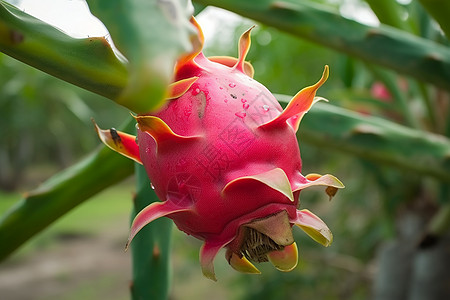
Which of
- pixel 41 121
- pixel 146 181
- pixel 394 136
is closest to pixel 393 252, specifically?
pixel 394 136

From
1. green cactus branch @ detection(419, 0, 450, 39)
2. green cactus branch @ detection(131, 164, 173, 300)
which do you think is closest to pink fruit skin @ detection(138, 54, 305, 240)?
green cactus branch @ detection(131, 164, 173, 300)

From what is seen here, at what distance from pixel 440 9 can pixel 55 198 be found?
45cm

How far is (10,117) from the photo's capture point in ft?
17.6

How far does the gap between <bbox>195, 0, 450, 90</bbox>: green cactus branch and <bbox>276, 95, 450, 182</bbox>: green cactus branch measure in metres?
0.09

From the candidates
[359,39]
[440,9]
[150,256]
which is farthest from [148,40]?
[359,39]

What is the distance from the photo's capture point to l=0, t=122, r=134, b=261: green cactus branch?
22.2 inches

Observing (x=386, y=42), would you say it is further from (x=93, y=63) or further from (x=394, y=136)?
(x=93, y=63)

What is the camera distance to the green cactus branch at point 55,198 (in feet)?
1.85

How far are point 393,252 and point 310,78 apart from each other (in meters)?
0.80

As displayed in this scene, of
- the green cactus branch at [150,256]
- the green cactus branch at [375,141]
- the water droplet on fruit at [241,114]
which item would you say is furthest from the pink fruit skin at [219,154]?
the green cactus branch at [375,141]

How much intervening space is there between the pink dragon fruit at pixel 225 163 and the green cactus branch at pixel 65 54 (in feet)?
0.11

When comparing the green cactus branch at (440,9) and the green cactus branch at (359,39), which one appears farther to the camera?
the green cactus branch at (359,39)

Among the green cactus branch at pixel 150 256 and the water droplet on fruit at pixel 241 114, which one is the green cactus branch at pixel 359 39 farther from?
the water droplet on fruit at pixel 241 114

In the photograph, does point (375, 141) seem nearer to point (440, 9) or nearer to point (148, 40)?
point (440, 9)
